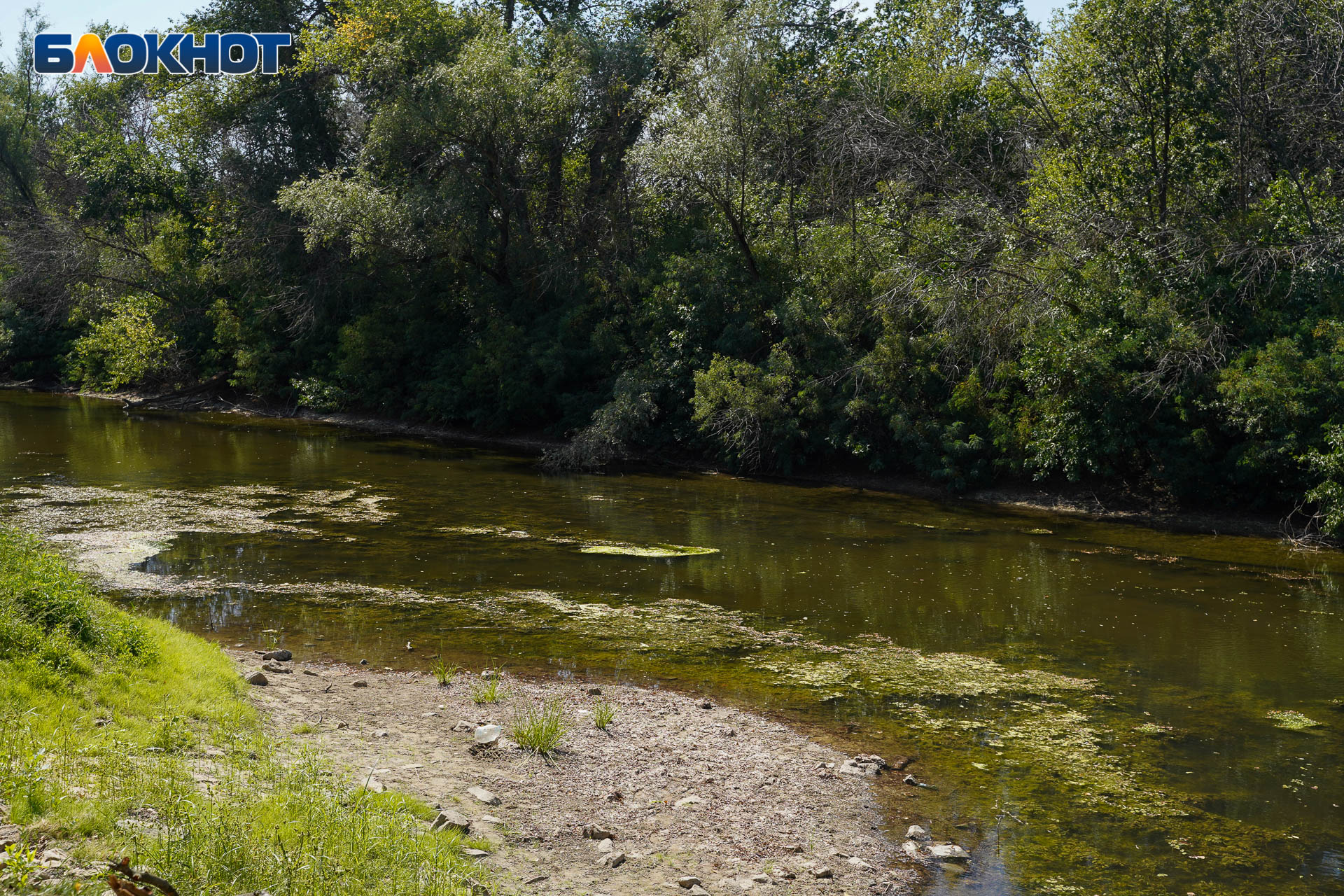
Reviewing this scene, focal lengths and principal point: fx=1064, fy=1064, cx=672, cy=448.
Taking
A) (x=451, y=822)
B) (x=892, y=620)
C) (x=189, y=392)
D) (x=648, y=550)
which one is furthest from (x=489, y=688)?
(x=189, y=392)

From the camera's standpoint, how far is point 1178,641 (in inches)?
445

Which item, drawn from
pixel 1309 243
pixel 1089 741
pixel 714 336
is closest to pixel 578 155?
pixel 714 336

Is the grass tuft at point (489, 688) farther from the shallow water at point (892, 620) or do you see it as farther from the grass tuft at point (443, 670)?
the shallow water at point (892, 620)

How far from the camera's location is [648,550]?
1577 cm

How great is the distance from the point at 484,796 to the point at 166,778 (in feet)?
5.88

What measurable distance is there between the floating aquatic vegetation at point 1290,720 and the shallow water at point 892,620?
83 millimetres

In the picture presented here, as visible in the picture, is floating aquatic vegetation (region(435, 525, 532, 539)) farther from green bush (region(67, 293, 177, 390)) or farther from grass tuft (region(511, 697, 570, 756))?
green bush (region(67, 293, 177, 390))

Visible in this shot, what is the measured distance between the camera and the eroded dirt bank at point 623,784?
5898 mm

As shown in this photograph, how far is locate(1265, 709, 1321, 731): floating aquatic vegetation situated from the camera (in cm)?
882

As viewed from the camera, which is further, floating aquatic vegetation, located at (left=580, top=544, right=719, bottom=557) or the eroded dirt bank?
floating aquatic vegetation, located at (left=580, top=544, right=719, bottom=557)

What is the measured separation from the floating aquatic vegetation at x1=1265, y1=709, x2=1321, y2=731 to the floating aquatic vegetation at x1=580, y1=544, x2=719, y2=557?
8023 millimetres

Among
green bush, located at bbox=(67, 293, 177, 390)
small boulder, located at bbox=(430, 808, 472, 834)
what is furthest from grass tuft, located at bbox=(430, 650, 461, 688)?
green bush, located at bbox=(67, 293, 177, 390)

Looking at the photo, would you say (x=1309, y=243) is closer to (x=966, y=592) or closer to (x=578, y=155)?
(x=966, y=592)

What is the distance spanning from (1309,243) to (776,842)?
599 inches
